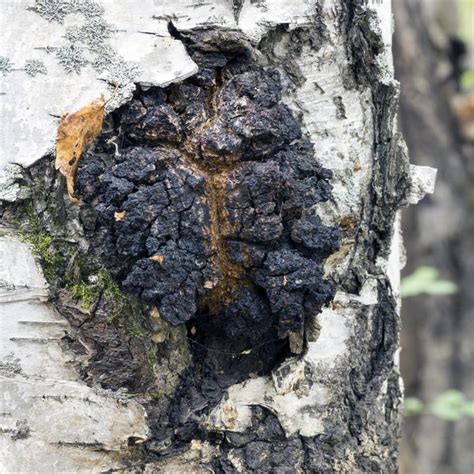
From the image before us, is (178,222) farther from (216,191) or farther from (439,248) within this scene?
(439,248)

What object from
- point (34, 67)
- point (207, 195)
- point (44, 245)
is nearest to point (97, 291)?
point (44, 245)

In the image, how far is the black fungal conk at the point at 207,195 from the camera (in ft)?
3.28

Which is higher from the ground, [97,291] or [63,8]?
[63,8]

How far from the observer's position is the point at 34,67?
980 millimetres

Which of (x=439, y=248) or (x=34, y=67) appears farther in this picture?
(x=439, y=248)

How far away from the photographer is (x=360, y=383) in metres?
1.22

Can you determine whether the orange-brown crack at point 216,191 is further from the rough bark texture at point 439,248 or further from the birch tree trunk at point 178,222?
the rough bark texture at point 439,248

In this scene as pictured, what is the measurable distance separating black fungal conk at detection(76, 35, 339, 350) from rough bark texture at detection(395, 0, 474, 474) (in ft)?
9.68

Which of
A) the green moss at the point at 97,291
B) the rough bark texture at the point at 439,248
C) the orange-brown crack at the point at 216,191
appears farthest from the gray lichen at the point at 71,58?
the rough bark texture at the point at 439,248

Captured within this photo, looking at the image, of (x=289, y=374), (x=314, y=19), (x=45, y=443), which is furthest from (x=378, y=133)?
(x=45, y=443)

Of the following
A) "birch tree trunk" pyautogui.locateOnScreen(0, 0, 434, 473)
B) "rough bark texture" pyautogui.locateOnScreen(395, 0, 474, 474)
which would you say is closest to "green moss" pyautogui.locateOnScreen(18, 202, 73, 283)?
"birch tree trunk" pyautogui.locateOnScreen(0, 0, 434, 473)

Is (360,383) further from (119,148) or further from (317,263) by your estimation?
(119,148)

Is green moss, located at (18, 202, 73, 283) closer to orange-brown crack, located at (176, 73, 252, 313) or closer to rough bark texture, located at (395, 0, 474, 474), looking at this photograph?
orange-brown crack, located at (176, 73, 252, 313)

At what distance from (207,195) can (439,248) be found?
10.6 feet
